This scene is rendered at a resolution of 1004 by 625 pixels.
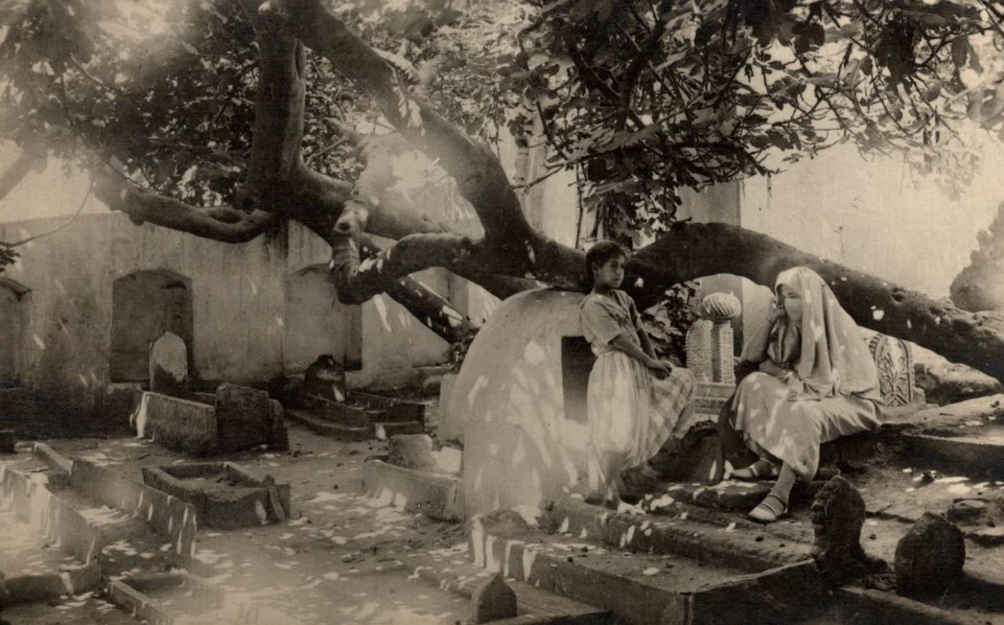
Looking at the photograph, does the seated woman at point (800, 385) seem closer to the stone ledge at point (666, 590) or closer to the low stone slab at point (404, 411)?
the stone ledge at point (666, 590)

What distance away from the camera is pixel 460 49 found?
8828 mm

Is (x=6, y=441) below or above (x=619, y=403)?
below

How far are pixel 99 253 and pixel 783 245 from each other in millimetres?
10199

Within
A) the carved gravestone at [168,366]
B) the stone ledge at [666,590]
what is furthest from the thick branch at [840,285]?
the carved gravestone at [168,366]

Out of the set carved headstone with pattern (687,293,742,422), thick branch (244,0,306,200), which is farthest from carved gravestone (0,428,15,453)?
carved headstone with pattern (687,293,742,422)

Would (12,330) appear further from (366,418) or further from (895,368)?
(895,368)

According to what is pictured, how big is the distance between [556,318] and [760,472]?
2028 millimetres

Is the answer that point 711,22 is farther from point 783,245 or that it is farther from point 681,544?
point 783,245

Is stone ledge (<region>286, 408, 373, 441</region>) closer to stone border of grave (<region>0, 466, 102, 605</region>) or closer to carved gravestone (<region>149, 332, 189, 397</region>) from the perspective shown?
carved gravestone (<region>149, 332, 189, 397</region>)

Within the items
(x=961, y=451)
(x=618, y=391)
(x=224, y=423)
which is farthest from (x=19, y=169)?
(x=961, y=451)

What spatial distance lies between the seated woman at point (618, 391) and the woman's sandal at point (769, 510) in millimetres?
1081

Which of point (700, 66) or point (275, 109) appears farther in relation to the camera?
point (275, 109)

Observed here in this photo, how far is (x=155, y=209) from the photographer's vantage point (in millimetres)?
8516

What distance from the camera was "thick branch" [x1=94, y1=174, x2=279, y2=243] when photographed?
8.32 m
